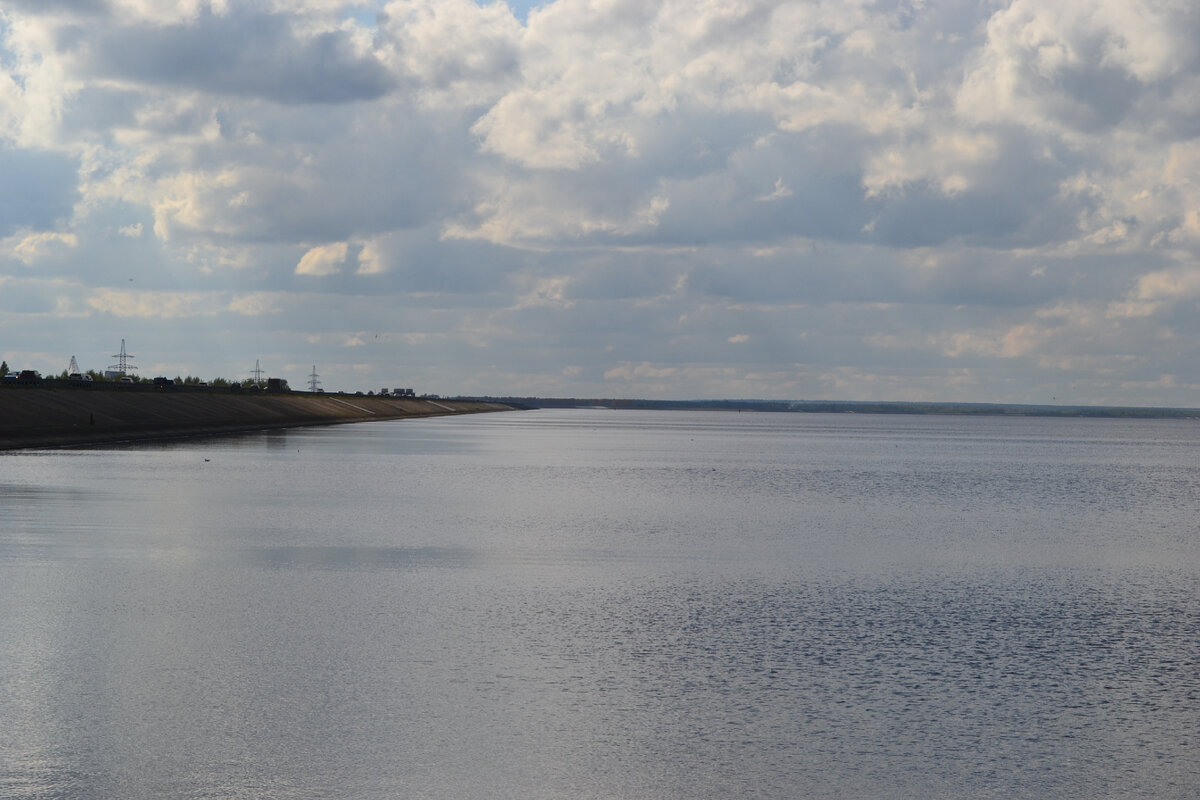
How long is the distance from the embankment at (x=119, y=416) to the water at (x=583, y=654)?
48.7 metres

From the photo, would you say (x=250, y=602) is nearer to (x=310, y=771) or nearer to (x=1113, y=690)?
(x=310, y=771)

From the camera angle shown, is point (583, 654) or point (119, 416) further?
point (119, 416)

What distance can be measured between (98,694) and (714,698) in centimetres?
740

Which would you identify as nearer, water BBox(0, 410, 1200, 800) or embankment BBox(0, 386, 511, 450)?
water BBox(0, 410, 1200, 800)

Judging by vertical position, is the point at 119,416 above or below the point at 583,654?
above

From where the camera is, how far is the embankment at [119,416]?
8719 centimetres

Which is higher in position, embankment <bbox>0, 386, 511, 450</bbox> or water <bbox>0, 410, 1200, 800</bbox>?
embankment <bbox>0, 386, 511, 450</bbox>

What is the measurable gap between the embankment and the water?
48674mm

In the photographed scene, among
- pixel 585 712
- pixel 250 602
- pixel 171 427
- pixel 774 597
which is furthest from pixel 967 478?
pixel 171 427

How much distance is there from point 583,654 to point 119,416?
102 m

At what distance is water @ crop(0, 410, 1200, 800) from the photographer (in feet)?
→ 41.0

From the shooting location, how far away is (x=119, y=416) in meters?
111

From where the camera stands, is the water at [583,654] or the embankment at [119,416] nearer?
the water at [583,654]

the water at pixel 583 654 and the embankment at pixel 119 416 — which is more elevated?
the embankment at pixel 119 416
